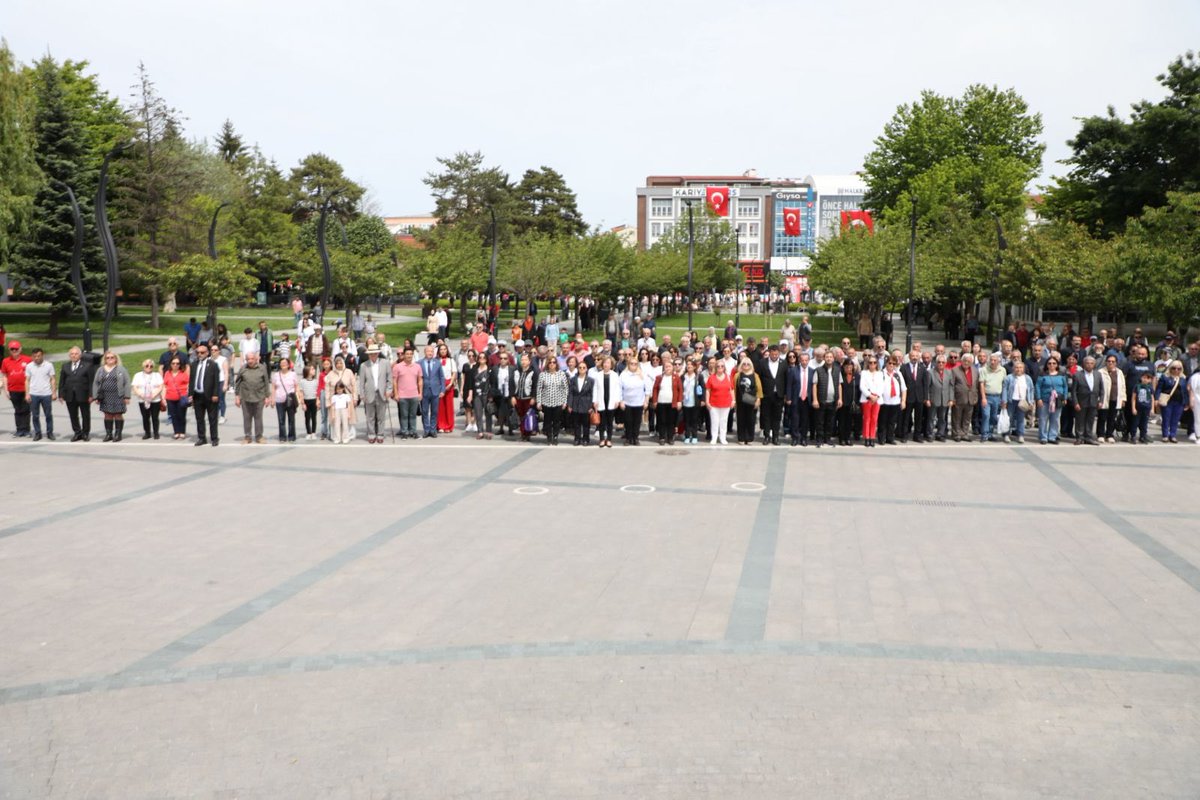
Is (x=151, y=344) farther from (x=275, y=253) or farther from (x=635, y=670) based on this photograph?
(x=635, y=670)

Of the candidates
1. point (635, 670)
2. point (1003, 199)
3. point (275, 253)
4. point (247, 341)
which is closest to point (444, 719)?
point (635, 670)

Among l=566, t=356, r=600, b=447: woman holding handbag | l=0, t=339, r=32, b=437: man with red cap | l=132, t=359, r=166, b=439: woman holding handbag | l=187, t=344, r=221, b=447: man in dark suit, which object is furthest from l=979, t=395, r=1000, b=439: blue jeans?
l=0, t=339, r=32, b=437: man with red cap

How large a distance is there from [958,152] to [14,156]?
45.8m

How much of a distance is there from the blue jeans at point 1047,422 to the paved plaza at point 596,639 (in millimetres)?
3925

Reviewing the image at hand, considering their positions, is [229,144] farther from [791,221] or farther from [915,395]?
[915,395]

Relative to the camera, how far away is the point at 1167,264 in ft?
83.6

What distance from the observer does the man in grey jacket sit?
16.6 meters

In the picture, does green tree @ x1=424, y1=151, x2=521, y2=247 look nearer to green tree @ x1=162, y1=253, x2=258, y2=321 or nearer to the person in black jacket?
green tree @ x1=162, y1=253, x2=258, y2=321

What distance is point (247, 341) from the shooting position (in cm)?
2402

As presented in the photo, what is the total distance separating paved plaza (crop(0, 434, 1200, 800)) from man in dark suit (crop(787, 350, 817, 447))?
137 inches

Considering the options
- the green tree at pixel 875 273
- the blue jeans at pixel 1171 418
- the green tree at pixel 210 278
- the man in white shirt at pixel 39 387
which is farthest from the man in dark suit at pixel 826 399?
Result: the green tree at pixel 210 278

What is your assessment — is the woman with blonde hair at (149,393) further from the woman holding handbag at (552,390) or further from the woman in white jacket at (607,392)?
the woman in white jacket at (607,392)

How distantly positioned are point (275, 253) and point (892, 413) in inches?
2154

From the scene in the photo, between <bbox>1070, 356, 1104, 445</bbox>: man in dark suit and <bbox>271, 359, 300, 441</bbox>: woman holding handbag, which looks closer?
<bbox>271, 359, 300, 441</bbox>: woman holding handbag
